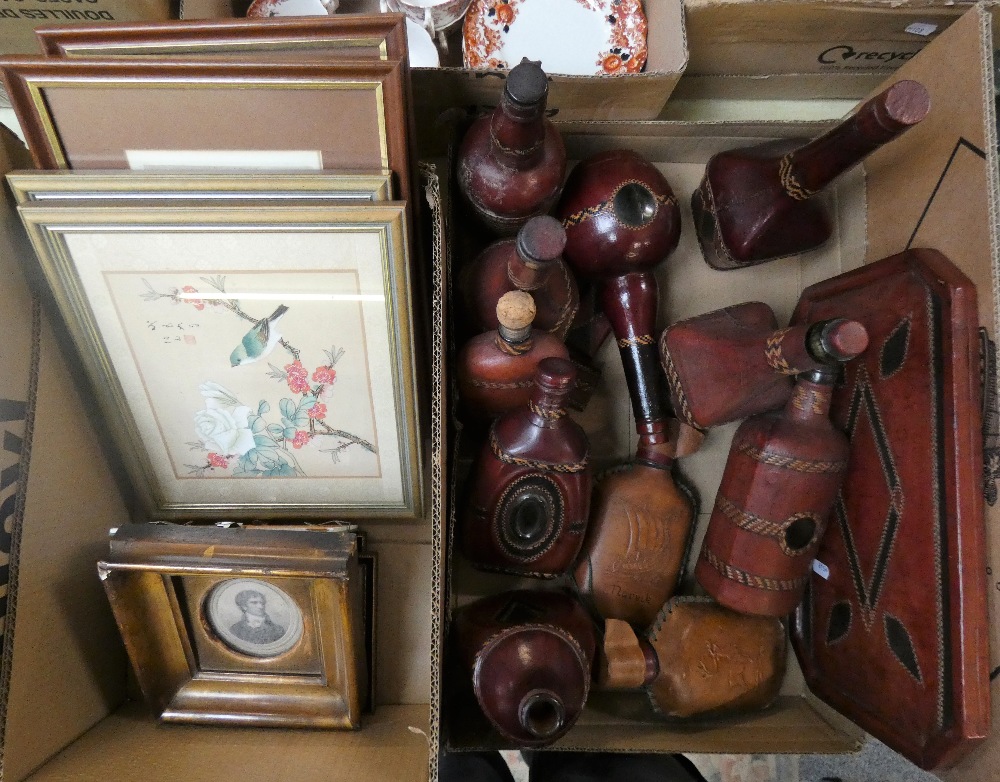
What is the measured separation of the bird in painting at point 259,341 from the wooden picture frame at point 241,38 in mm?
325

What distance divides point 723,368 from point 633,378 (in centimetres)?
16

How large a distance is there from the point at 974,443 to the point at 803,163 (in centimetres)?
45

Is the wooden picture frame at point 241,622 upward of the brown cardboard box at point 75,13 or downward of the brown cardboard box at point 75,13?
downward

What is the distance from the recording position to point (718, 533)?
1.04m

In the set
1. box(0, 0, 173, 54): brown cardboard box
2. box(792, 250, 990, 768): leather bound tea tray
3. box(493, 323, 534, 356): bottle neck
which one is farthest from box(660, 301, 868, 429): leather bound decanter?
box(0, 0, 173, 54): brown cardboard box

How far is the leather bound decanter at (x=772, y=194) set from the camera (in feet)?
2.91

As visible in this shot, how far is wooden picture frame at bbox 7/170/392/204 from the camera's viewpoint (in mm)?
769

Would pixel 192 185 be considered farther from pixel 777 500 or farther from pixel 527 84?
pixel 777 500

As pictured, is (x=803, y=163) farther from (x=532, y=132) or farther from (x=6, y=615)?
(x=6, y=615)

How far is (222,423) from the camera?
3.18 ft

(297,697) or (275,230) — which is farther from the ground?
(275,230)

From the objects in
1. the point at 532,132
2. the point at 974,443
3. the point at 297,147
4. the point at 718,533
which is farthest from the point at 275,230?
the point at 974,443

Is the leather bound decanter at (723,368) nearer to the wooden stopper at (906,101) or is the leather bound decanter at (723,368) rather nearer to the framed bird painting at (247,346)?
the wooden stopper at (906,101)

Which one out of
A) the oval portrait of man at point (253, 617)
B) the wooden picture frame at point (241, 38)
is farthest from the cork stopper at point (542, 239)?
the oval portrait of man at point (253, 617)
